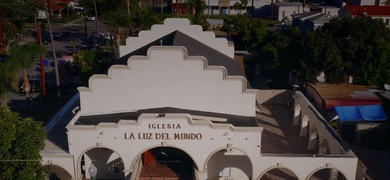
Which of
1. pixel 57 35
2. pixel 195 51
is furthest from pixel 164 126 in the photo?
pixel 57 35

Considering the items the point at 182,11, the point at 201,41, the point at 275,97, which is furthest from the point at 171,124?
the point at 182,11

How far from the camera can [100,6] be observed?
8181 cm

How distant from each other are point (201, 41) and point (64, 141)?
53.4ft

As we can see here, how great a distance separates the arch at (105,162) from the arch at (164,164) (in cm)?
161

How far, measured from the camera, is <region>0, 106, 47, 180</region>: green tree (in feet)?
79.6

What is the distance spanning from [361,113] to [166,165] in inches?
740

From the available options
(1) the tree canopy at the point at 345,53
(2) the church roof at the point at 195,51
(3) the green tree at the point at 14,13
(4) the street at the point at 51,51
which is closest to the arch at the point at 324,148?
(2) the church roof at the point at 195,51

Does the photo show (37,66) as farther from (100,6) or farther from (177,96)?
(177,96)

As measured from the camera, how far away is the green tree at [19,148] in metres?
24.3

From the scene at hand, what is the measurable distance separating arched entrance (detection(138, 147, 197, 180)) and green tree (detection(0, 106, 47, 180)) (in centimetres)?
721

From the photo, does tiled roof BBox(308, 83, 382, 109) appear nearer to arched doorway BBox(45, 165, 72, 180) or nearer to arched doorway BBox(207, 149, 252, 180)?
arched doorway BBox(207, 149, 252, 180)

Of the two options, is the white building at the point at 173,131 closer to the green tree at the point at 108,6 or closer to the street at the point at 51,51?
the street at the point at 51,51

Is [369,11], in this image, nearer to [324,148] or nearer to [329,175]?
[324,148]

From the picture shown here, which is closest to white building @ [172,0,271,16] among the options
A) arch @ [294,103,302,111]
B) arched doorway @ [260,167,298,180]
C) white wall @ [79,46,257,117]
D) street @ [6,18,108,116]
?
street @ [6,18,108,116]
